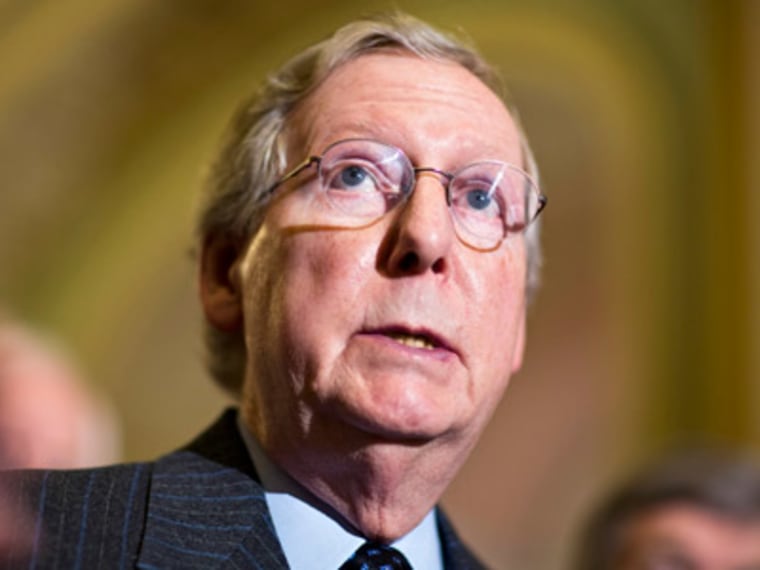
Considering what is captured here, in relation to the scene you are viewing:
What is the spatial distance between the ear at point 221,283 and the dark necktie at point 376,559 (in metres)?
0.47

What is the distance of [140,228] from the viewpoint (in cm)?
698

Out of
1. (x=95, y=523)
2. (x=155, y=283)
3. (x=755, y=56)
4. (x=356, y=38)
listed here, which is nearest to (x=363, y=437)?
(x=95, y=523)

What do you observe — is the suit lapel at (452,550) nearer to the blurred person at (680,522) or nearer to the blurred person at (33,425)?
the blurred person at (33,425)

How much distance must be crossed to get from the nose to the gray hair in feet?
0.89

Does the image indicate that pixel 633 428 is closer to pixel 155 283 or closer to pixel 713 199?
pixel 713 199

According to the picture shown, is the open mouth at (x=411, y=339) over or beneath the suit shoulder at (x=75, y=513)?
over

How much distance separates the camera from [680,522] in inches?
136

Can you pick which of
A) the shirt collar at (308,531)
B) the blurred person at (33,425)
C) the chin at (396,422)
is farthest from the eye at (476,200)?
the blurred person at (33,425)

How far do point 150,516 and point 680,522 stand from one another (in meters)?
2.01

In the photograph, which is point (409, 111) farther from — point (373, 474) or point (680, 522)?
point (680, 522)

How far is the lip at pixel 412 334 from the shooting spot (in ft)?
6.07

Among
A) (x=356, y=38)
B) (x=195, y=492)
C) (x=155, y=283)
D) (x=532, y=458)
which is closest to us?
(x=195, y=492)

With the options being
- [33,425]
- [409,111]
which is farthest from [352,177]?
[33,425]

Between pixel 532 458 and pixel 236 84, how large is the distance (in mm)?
2491
